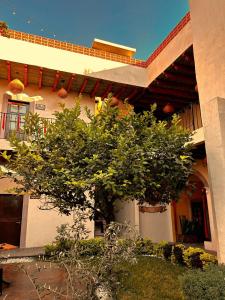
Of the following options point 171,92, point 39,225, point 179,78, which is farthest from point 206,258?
point 171,92

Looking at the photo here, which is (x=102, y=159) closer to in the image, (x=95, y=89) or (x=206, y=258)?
(x=206, y=258)

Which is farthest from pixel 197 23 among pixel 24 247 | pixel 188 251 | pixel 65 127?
pixel 24 247

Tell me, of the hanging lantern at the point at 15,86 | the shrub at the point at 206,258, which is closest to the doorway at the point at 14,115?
the hanging lantern at the point at 15,86

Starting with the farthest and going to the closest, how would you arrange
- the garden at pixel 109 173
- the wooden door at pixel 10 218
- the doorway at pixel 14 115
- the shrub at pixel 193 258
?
1. the doorway at pixel 14 115
2. the wooden door at pixel 10 218
3. the shrub at pixel 193 258
4. the garden at pixel 109 173

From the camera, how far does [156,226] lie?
35.6 feet

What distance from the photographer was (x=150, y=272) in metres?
6.30

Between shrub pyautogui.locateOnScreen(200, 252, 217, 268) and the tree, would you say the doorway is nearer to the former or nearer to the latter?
the tree

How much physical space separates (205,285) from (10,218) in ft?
27.6

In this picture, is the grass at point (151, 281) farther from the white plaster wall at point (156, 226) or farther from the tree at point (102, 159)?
the white plaster wall at point (156, 226)

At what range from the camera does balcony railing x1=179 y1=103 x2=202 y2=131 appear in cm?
1010

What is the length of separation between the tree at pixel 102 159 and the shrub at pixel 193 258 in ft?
6.93

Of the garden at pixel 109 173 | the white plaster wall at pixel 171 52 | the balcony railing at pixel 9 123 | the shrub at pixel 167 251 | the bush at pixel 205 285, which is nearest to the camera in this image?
the bush at pixel 205 285

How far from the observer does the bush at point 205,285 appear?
10.1 ft

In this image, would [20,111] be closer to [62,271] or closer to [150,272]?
[62,271]
